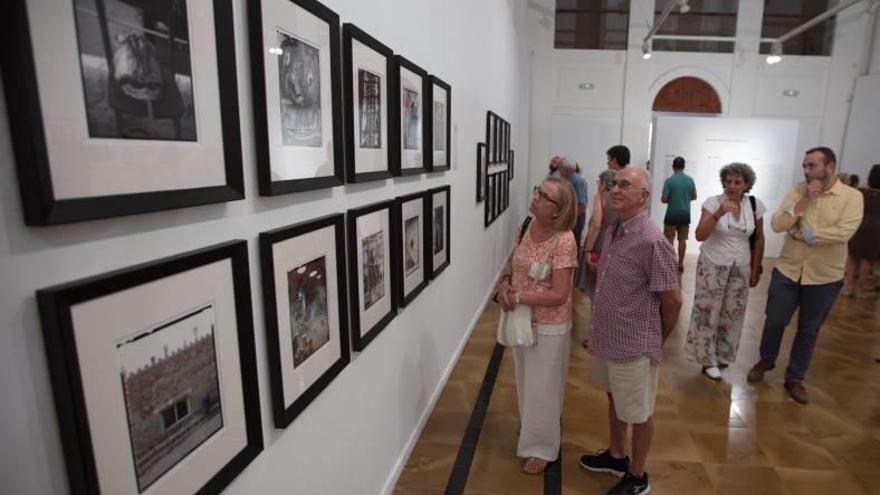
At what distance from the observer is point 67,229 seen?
80 centimetres

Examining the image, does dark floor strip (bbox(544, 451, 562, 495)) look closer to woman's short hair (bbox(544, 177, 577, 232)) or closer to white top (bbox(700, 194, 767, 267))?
woman's short hair (bbox(544, 177, 577, 232))

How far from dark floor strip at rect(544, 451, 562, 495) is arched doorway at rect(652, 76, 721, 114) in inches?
378

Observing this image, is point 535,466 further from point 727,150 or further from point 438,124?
point 727,150

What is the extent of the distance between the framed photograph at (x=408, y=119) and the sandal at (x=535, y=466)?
1.83 meters

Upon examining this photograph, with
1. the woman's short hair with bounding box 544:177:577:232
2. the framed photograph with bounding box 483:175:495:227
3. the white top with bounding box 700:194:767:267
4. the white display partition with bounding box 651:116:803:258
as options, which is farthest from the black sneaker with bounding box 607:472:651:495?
the white display partition with bounding box 651:116:803:258

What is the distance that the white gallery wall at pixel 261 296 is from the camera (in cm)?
75

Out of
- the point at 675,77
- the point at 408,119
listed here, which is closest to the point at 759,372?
the point at 408,119

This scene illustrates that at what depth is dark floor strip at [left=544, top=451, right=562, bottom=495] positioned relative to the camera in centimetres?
275

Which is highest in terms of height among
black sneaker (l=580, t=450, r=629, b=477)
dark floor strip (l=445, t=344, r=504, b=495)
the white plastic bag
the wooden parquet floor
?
the white plastic bag

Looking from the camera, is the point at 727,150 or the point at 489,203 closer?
the point at 489,203

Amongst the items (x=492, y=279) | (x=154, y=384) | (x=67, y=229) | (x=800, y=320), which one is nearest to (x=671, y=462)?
(x=800, y=320)

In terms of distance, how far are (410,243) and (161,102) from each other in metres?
1.85

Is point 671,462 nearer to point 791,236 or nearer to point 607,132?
point 791,236

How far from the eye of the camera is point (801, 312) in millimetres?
3770
